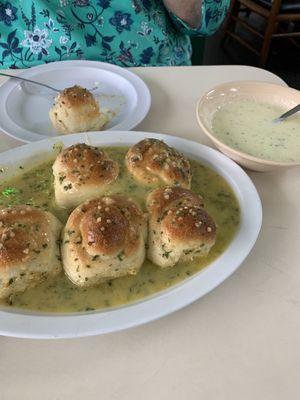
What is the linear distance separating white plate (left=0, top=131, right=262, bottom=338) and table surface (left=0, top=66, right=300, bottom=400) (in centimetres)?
6

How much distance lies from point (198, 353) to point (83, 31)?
1128 millimetres

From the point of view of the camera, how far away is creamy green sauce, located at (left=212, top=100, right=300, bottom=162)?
1052mm

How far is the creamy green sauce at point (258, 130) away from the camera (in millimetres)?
1052

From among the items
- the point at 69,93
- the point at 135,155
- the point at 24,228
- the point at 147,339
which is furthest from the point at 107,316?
the point at 69,93

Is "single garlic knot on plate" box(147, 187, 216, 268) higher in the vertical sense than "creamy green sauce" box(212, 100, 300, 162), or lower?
lower

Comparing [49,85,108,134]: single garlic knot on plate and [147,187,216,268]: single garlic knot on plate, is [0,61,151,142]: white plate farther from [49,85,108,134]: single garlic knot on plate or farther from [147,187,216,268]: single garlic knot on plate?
[147,187,216,268]: single garlic knot on plate

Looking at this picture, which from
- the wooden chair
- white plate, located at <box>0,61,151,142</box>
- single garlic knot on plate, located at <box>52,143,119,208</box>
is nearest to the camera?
single garlic knot on plate, located at <box>52,143,119,208</box>

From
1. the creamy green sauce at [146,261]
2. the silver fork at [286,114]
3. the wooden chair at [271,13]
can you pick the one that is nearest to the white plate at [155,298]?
the creamy green sauce at [146,261]

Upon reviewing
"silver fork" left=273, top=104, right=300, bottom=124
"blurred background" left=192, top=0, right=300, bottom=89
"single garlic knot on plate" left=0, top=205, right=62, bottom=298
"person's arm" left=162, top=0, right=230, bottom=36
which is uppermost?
"person's arm" left=162, top=0, right=230, bottom=36

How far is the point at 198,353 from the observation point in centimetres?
73

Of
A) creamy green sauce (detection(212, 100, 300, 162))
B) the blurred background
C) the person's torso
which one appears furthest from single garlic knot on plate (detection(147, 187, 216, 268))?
the blurred background

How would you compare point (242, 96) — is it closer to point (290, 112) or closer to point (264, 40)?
point (290, 112)

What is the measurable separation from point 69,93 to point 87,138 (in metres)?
0.15

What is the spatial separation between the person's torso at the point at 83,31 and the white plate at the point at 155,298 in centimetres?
57
